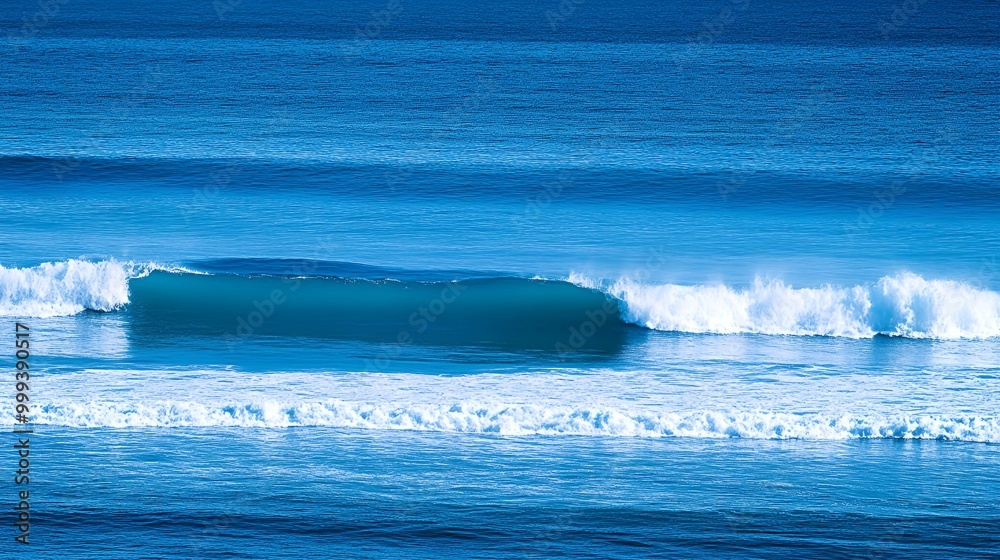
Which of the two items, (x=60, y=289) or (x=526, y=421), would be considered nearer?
(x=526, y=421)

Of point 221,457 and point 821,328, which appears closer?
point 221,457

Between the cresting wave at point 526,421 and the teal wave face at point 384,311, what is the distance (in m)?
3.90

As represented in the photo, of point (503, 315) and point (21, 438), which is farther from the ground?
point (503, 315)

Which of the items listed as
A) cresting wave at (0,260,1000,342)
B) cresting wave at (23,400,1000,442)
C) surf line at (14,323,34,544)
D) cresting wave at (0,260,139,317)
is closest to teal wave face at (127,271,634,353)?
cresting wave at (0,260,1000,342)

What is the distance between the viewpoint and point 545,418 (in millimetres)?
12359

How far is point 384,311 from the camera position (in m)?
18.1

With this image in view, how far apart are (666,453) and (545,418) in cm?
161

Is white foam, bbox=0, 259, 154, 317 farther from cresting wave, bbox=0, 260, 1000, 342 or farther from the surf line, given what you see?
the surf line

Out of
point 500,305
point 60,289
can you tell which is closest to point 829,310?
point 500,305

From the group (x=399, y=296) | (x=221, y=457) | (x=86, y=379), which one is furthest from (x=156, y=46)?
(x=221, y=457)

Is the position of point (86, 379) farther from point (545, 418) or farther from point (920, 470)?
point (920, 470)

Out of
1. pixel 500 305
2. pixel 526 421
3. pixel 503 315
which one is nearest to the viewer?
pixel 526 421

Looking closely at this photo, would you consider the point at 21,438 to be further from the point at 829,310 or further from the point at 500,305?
the point at 829,310

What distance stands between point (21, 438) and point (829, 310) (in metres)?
12.3
